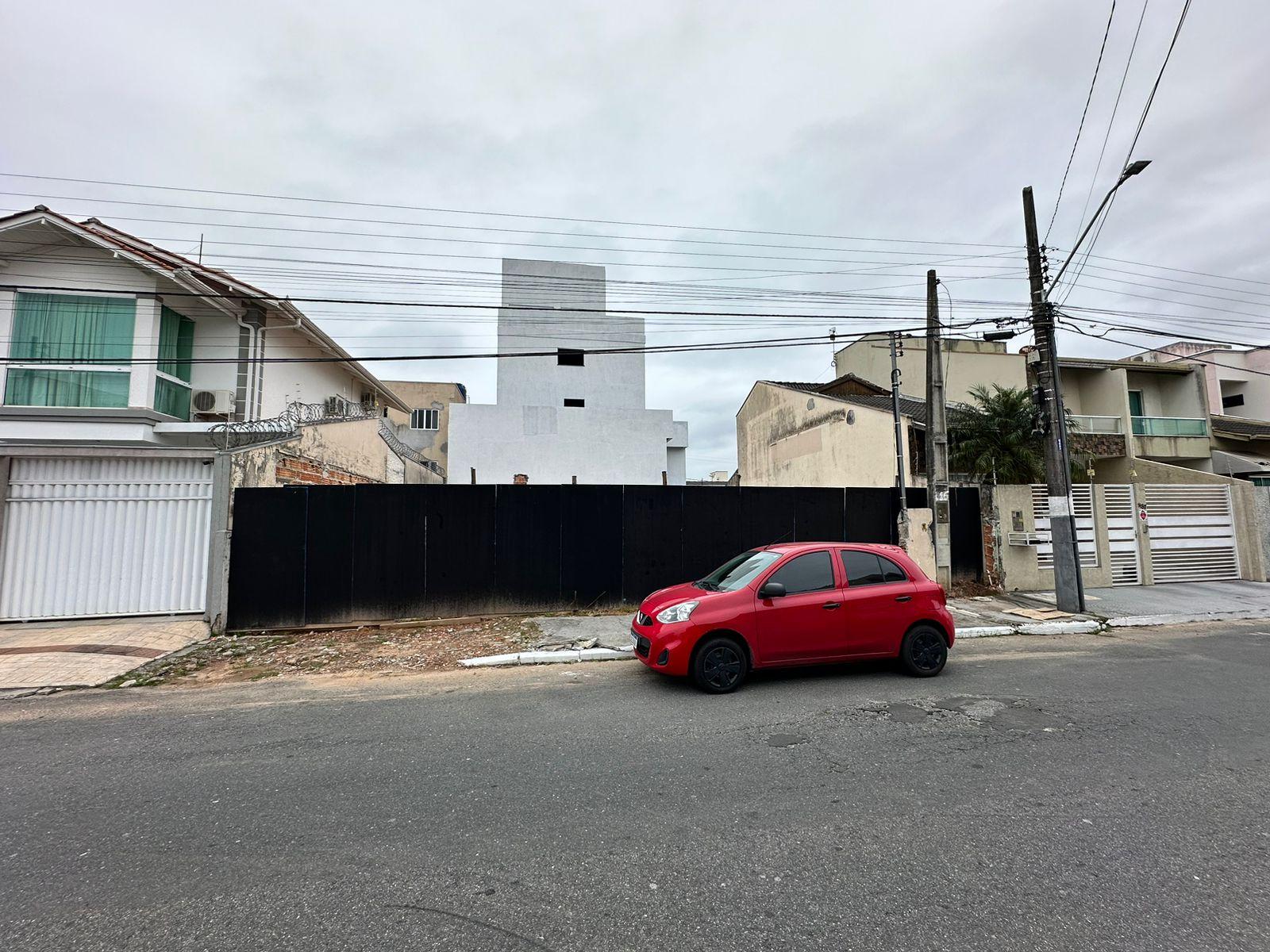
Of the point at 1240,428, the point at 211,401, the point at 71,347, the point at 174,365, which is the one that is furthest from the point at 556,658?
the point at 1240,428

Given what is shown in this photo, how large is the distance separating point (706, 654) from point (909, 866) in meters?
3.07

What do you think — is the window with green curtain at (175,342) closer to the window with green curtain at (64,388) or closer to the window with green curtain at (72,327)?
the window with green curtain at (72,327)

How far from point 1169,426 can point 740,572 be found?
26.2 meters

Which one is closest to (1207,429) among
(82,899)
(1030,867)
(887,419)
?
(887,419)

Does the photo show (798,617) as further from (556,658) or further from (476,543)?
(476,543)

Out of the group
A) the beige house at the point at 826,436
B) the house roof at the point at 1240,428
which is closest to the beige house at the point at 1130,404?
the house roof at the point at 1240,428

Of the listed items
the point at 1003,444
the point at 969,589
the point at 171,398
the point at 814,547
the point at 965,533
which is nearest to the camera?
the point at 814,547

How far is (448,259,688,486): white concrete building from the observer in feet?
91.0

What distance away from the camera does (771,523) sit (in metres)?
11.5

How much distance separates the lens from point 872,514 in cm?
1220

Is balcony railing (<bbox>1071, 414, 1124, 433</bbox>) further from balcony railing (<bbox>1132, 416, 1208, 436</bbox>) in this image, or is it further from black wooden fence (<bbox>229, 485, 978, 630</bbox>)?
black wooden fence (<bbox>229, 485, 978, 630</bbox>)

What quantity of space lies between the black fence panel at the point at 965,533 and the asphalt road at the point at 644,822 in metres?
6.76

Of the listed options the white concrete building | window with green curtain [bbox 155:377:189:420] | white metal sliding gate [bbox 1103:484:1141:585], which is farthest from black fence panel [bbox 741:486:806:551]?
the white concrete building

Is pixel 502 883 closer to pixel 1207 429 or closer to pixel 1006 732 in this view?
pixel 1006 732
